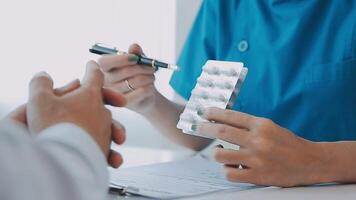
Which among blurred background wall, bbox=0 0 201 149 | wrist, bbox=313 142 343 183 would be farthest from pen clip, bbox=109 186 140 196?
blurred background wall, bbox=0 0 201 149

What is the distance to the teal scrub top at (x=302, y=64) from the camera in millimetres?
877

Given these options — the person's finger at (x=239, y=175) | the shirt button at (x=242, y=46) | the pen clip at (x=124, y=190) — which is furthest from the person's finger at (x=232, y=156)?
the shirt button at (x=242, y=46)

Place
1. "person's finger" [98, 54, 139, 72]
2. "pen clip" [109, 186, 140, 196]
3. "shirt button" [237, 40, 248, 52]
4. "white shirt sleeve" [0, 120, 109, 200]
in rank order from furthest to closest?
"shirt button" [237, 40, 248, 52], "person's finger" [98, 54, 139, 72], "pen clip" [109, 186, 140, 196], "white shirt sleeve" [0, 120, 109, 200]

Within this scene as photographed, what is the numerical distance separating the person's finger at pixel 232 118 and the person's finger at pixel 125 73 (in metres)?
0.25

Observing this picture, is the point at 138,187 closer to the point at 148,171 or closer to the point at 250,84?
the point at 148,171

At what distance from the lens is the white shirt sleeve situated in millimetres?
368

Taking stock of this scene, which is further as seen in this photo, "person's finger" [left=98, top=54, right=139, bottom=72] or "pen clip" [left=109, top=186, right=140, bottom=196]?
"person's finger" [left=98, top=54, right=139, bottom=72]

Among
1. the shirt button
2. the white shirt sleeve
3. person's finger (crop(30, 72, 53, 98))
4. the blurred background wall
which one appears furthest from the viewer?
the blurred background wall

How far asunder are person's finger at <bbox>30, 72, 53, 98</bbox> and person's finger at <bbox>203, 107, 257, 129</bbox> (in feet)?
0.73

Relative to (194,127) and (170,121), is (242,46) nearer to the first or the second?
(170,121)

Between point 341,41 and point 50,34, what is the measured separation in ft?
3.19

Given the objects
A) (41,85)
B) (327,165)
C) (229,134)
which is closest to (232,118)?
(229,134)

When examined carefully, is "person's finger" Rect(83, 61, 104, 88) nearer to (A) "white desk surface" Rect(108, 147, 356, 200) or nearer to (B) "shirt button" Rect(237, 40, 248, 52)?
(A) "white desk surface" Rect(108, 147, 356, 200)

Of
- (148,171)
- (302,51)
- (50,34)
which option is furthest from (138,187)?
(50,34)
